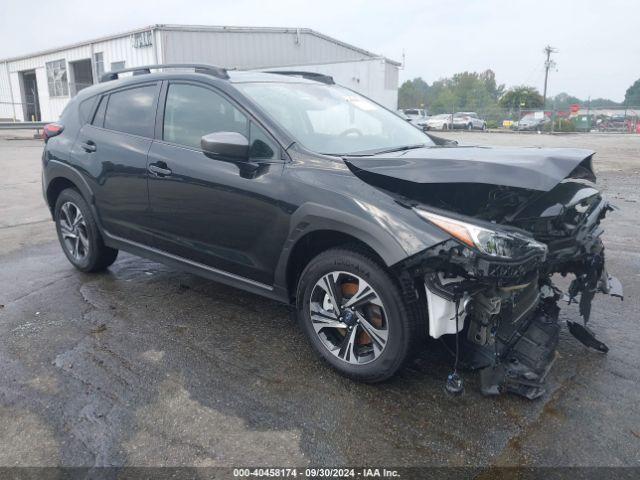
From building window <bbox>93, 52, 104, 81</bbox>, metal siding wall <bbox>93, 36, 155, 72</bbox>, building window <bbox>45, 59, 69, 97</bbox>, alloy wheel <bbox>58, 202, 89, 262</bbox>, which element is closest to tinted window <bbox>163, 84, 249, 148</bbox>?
A: alloy wheel <bbox>58, 202, 89, 262</bbox>

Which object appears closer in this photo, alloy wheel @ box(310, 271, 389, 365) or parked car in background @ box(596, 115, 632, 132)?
alloy wheel @ box(310, 271, 389, 365)

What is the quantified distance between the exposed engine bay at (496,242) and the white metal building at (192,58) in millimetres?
20472

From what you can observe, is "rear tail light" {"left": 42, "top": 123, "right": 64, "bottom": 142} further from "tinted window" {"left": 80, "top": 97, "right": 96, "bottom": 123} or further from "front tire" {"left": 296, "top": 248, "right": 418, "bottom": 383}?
"front tire" {"left": 296, "top": 248, "right": 418, "bottom": 383}

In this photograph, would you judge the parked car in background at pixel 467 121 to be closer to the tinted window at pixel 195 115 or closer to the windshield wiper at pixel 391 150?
the windshield wiper at pixel 391 150

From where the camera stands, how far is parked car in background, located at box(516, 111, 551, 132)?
37.1 metres

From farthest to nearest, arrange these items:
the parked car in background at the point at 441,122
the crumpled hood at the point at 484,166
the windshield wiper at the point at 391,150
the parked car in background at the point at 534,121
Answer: the parked car in background at the point at 441,122 → the parked car in background at the point at 534,121 → the windshield wiper at the point at 391,150 → the crumpled hood at the point at 484,166

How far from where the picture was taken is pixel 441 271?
263 cm

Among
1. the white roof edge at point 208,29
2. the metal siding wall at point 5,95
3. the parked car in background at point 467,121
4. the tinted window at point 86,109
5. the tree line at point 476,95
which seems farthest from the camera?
the tree line at point 476,95

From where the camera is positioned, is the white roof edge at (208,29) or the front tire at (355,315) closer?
the front tire at (355,315)

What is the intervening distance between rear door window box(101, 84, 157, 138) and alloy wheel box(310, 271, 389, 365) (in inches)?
77.4

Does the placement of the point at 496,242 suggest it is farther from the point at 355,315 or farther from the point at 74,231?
the point at 74,231

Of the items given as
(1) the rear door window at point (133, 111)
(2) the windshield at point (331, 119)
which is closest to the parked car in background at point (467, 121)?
(2) the windshield at point (331, 119)

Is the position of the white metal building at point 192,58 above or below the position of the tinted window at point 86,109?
above

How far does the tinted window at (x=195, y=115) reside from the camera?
3580 mm
